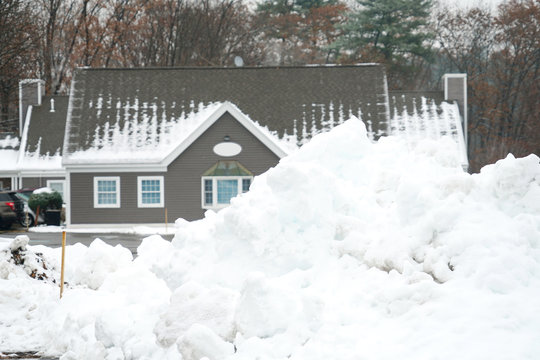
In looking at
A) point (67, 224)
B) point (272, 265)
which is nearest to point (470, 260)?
point (272, 265)

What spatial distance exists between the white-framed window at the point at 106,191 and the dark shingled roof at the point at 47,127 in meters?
9.82

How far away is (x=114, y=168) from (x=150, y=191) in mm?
1818

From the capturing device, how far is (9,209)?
3038cm

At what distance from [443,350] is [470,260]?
130 cm

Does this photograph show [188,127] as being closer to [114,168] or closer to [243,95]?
[243,95]

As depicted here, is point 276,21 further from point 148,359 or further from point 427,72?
point 148,359

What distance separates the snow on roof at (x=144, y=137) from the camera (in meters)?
32.6

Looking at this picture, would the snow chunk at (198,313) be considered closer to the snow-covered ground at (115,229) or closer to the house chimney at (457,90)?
the snow-covered ground at (115,229)

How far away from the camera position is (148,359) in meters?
8.33

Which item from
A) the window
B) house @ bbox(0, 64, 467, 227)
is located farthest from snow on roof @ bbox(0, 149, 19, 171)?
the window

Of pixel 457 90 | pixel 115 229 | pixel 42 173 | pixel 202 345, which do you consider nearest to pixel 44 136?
pixel 42 173

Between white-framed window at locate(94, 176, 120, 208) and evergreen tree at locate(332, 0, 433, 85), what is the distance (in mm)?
26222

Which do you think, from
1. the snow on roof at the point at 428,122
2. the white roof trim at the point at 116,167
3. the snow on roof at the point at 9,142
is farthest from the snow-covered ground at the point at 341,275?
the snow on roof at the point at 9,142

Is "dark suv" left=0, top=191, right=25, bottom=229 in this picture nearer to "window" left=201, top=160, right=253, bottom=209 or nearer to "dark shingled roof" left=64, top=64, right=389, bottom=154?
"dark shingled roof" left=64, top=64, right=389, bottom=154
